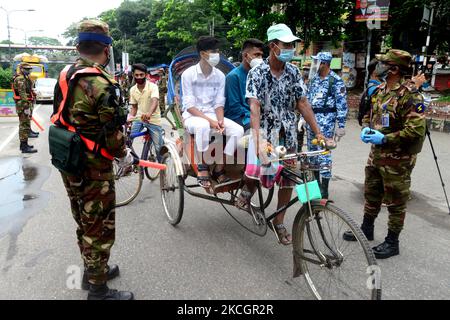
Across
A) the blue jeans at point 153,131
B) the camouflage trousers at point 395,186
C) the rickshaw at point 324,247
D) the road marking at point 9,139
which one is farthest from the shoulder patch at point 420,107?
the road marking at point 9,139

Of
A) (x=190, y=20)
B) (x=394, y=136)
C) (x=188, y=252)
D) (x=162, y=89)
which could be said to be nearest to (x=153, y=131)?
(x=188, y=252)

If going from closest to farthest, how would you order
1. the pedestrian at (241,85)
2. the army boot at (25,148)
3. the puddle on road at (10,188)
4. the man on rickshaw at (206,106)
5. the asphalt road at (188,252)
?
the asphalt road at (188,252) → the man on rickshaw at (206,106) → the pedestrian at (241,85) → the puddle on road at (10,188) → the army boot at (25,148)

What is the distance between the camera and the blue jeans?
5.12m

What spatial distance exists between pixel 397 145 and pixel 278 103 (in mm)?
1155

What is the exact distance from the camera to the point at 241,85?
13.2ft

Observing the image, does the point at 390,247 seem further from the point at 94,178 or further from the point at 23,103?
the point at 23,103

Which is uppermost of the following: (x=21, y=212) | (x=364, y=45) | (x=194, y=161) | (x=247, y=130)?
(x=364, y=45)

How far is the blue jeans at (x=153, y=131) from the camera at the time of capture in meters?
5.12

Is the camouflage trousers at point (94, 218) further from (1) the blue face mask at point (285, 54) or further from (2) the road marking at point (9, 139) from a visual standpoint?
(2) the road marking at point (9, 139)

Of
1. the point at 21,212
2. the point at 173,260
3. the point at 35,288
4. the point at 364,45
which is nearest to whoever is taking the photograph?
the point at 35,288

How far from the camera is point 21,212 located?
15.5 feet

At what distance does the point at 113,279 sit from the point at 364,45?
1794cm
